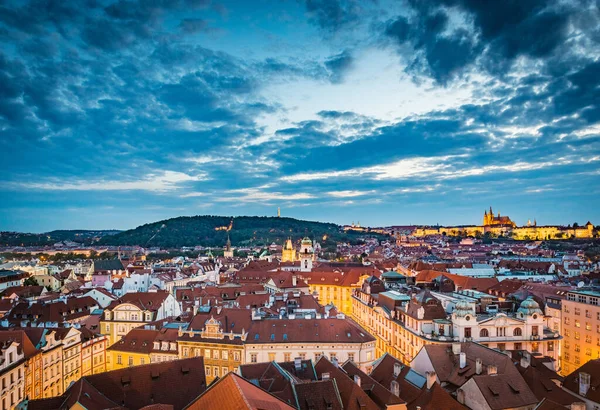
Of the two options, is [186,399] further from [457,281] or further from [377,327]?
[457,281]

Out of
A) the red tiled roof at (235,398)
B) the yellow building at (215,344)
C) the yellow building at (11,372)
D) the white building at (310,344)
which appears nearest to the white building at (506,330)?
the white building at (310,344)

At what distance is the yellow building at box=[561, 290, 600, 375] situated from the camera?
202 feet

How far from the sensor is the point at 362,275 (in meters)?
106

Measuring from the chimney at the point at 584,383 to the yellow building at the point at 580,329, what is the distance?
26.1 meters

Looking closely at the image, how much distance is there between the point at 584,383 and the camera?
126 ft

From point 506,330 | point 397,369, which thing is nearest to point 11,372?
point 397,369

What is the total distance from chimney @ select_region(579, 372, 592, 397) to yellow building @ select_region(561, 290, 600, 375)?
85.5ft

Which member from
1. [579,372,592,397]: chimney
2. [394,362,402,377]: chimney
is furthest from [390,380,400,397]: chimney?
[579,372,592,397]: chimney

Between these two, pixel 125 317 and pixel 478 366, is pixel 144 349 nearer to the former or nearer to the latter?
pixel 125 317

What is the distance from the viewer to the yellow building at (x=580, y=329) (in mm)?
61594

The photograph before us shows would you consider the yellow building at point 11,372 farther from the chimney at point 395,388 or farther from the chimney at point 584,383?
the chimney at point 584,383

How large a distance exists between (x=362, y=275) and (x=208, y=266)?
59139 millimetres

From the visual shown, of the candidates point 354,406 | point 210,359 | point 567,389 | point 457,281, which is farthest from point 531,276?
point 354,406

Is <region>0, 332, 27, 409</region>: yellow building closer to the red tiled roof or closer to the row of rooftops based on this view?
the row of rooftops
